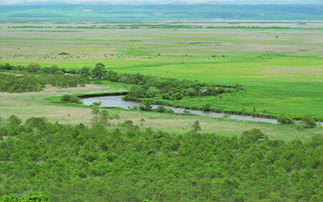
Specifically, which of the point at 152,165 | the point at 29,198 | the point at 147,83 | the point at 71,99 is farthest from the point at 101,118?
the point at 147,83

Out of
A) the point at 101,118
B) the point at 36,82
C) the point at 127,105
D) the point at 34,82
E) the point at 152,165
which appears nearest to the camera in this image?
the point at 152,165

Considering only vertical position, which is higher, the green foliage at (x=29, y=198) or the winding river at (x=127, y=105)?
the green foliage at (x=29, y=198)

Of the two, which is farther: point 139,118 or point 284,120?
point 139,118

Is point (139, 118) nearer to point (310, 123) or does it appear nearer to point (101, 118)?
point (101, 118)

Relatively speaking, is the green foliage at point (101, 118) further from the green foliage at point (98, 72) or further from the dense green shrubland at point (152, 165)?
the green foliage at point (98, 72)

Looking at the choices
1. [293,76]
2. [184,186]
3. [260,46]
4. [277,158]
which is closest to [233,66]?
[293,76]

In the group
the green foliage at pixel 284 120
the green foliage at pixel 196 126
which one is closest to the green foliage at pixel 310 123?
the green foliage at pixel 284 120

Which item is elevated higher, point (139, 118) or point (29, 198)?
point (29, 198)

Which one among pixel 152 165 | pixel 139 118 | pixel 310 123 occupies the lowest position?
pixel 139 118

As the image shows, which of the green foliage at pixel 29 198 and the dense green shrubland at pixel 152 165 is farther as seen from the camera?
the dense green shrubland at pixel 152 165
